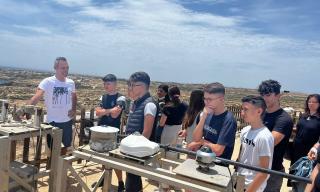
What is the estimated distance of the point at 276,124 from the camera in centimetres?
407

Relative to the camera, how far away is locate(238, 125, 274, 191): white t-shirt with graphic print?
3420 millimetres

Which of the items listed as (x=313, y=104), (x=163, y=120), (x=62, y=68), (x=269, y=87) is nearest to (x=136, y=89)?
(x=269, y=87)

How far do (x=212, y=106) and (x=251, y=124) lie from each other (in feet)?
1.41

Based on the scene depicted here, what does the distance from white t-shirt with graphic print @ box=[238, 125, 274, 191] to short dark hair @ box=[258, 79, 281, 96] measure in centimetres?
76

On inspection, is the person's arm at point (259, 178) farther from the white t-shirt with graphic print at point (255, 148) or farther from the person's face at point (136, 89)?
the person's face at point (136, 89)

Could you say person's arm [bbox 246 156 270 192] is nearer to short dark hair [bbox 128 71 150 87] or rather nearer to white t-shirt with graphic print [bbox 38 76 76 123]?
short dark hair [bbox 128 71 150 87]

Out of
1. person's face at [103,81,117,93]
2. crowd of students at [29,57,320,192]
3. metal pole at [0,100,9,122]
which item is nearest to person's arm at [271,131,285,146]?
crowd of students at [29,57,320,192]

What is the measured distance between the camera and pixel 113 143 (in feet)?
11.2

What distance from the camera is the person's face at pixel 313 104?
17.6 ft

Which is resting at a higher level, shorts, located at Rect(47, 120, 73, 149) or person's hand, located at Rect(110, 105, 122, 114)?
person's hand, located at Rect(110, 105, 122, 114)

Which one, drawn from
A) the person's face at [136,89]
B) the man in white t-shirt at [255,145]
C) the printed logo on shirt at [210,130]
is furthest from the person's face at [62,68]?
the man in white t-shirt at [255,145]

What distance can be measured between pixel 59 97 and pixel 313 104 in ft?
13.1

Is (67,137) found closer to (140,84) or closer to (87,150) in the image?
(140,84)

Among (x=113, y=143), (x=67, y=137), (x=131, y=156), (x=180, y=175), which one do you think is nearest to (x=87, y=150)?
(x=113, y=143)
